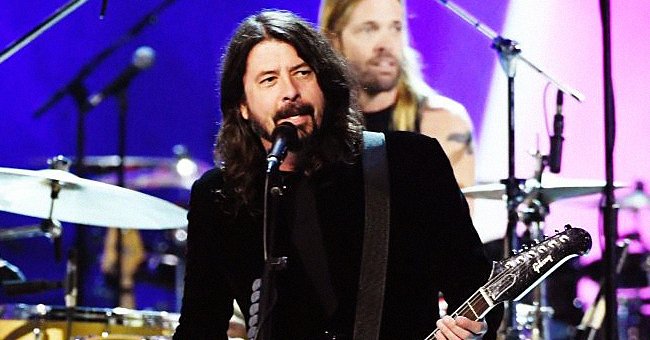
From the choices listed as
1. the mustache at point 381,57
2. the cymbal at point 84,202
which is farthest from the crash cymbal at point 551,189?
the cymbal at point 84,202

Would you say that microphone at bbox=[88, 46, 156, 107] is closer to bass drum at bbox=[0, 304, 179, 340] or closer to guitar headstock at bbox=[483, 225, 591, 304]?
bass drum at bbox=[0, 304, 179, 340]

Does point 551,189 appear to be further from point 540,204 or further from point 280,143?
point 280,143

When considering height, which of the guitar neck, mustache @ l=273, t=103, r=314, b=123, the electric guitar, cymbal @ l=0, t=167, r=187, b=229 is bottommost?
the guitar neck

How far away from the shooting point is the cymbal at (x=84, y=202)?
443cm

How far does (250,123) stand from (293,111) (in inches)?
13.6

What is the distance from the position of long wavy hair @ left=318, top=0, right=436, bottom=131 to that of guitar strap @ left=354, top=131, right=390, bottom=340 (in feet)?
5.59

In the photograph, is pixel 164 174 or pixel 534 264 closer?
pixel 534 264

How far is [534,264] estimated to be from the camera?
2777 mm

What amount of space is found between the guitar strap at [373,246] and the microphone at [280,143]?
377 millimetres

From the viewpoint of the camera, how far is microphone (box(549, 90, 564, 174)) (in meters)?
4.31

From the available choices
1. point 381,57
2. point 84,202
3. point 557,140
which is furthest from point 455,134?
point 84,202

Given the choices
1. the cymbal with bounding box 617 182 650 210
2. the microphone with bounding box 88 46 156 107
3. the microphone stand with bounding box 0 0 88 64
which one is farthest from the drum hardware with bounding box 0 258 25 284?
the cymbal with bounding box 617 182 650 210

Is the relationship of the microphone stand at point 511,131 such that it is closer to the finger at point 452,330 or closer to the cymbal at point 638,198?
the cymbal at point 638,198

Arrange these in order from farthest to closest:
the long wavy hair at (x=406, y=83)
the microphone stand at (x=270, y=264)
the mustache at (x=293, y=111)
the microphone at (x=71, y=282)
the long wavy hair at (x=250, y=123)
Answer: the long wavy hair at (x=406, y=83)
the microphone at (x=71, y=282)
the long wavy hair at (x=250, y=123)
the mustache at (x=293, y=111)
the microphone stand at (x=270, y=264)
